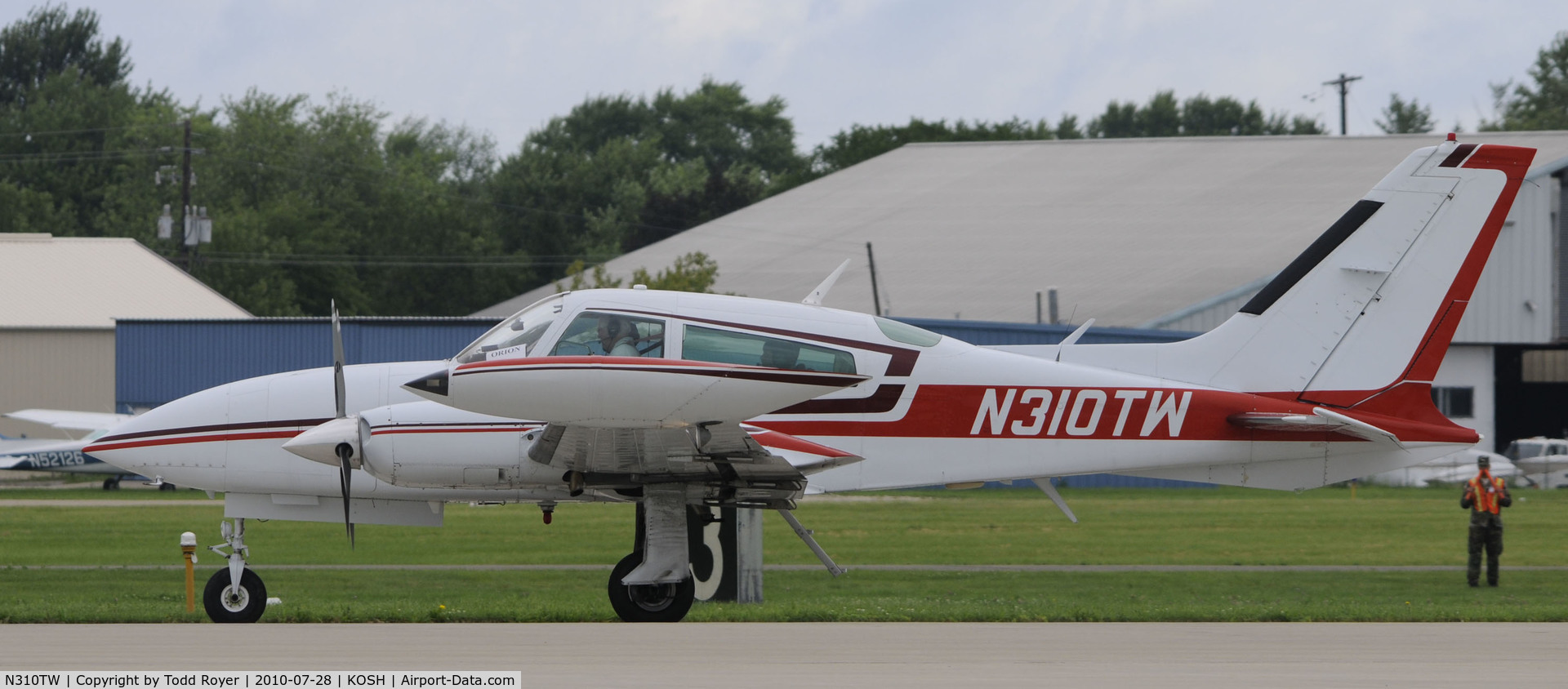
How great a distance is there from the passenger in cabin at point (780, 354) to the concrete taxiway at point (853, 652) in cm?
206

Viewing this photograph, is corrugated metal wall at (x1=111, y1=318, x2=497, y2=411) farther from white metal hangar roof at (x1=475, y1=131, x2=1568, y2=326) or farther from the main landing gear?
the main landing gear

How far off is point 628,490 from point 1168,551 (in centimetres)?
1466

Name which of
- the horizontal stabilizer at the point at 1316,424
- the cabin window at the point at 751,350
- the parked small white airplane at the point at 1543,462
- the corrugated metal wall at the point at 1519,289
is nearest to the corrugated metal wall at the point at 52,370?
the cabin window at the point at 751,350

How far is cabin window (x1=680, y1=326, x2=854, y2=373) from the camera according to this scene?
1185cm

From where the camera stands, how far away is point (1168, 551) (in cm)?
2538

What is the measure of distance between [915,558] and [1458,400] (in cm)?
2383

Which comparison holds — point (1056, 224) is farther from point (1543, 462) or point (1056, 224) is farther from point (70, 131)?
point (70, 131)

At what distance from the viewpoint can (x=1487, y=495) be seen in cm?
2012

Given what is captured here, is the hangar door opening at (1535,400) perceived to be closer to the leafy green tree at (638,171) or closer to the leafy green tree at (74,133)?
the leafy green tree at (638,171)

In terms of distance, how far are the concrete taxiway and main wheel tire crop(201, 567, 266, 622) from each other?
352 mm

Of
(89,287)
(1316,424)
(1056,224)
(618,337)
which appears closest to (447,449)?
(618,337)

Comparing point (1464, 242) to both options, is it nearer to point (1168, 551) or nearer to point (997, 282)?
point (1168, 551)

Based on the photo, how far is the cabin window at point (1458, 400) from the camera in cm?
4169

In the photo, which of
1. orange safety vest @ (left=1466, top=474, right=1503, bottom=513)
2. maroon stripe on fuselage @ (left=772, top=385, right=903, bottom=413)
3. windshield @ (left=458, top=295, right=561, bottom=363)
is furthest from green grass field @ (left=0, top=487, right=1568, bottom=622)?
windshield @ (left=458, top=295, right=561, bottom=363)
